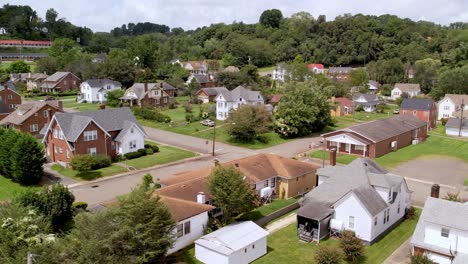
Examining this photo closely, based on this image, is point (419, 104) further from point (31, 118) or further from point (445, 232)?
point (31, 118)

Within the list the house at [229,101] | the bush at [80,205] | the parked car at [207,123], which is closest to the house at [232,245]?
the bush at [80,205]

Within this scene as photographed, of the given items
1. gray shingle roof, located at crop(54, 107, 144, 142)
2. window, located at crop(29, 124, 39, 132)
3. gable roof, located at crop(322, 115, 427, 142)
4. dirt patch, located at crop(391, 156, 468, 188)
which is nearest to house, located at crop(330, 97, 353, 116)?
gable roof, located at crop(322, 115, 427, 142)

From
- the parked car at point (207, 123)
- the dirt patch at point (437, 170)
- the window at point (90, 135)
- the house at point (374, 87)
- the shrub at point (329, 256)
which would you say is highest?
the house at point (374, 87)

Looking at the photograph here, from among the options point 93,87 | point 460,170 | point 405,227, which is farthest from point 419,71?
point 405,227

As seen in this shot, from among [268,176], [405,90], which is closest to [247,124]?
[268,176]

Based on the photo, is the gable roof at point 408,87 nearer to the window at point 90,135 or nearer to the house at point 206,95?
the house at point 206,95

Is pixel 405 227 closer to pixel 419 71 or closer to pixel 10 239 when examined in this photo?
pixel 10 239

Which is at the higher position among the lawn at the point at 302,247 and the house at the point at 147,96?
the house at the point at 147,96
